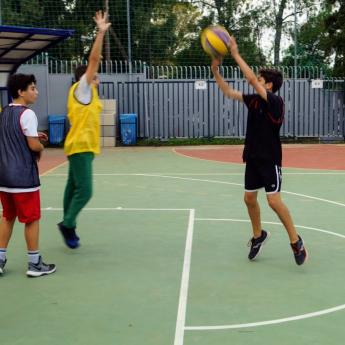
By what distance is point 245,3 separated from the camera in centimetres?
2789

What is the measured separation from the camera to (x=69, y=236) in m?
6.43

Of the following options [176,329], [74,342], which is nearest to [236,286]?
[176,329]

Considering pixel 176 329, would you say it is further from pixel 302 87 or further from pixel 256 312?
pixel 302 87

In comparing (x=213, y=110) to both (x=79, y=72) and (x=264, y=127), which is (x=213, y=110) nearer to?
(x=79, y=72)

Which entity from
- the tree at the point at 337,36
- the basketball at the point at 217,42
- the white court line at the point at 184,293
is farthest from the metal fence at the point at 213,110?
the basketball at the point at 217,42

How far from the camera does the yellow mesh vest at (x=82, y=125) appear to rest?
5.96 meters

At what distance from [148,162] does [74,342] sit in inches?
426

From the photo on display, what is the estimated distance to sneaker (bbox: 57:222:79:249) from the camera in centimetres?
641

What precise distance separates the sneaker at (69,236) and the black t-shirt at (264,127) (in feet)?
6.60

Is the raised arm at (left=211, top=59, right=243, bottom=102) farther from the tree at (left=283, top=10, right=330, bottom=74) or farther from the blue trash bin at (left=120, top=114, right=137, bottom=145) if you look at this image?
the tree at (left=283, top=10, right=330, bottom=74)

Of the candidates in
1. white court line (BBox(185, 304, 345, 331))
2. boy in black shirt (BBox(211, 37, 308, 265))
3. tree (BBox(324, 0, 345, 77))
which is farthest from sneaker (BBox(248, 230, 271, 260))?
tree (BBox(324, 0, 345, 77))

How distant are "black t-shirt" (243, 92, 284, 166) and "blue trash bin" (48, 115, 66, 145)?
1444 cm

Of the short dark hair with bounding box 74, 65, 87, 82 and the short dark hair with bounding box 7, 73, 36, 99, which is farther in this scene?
the short dark hair with bounding box 74, 65, 87, 82

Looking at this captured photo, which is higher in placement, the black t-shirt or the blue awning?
the blue awning
